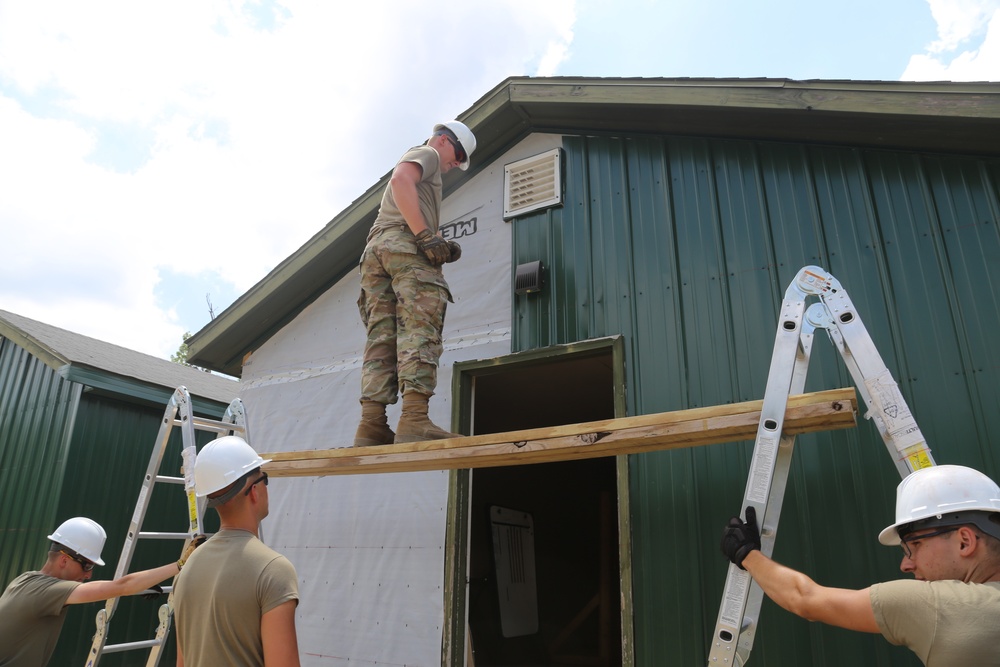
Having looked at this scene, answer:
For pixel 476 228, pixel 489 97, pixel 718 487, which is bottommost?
pixel 718 487

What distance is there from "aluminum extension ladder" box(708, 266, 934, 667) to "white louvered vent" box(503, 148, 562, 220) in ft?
9.42

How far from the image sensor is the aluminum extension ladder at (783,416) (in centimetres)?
212

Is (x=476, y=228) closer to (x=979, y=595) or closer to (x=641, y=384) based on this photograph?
(x=641, y=384)

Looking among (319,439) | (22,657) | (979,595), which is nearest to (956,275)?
(979,595)

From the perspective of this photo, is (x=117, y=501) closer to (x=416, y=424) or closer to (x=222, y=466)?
(x=416, y=424)

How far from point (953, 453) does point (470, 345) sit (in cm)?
313

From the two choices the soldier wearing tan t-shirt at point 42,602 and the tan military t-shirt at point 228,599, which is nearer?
the tan military t-shirt at point 228,599

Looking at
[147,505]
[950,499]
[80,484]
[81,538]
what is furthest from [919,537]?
[80,484]

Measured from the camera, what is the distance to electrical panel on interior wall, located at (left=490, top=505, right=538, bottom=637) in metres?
6.83

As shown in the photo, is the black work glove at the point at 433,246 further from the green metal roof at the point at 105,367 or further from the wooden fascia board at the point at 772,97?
the green metal roof at the point at 105,367

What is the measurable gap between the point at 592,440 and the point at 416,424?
1.16 metres

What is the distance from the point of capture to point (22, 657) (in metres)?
3.46

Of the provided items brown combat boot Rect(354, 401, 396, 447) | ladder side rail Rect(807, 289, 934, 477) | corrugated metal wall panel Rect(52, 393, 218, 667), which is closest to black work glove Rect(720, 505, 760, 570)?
ladder side rail Rect(807, 289, 934, 477)

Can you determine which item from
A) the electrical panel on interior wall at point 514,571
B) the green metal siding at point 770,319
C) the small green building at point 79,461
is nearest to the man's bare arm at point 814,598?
the green metal siding at point 770,319
